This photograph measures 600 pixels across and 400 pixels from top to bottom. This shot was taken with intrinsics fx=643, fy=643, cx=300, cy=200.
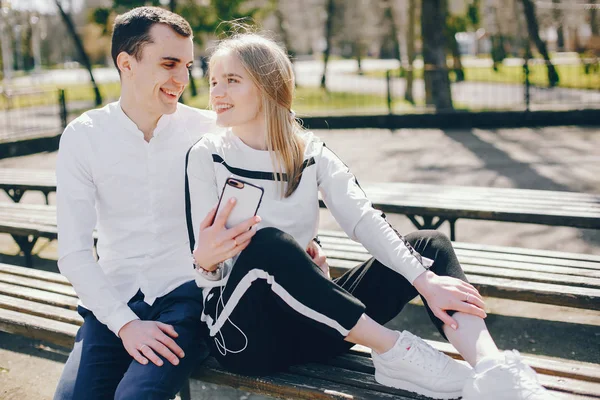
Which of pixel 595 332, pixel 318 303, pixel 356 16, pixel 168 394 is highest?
pixel 356 16

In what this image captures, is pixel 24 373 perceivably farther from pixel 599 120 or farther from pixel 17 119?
pixel 17 119

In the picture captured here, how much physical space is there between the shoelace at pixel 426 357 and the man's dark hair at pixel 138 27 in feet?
5.06

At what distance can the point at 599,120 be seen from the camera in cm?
1164

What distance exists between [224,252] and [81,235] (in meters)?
0.68

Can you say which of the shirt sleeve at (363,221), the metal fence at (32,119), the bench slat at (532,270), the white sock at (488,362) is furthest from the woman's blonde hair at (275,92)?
the metal fence at (32,119)

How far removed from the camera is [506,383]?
1.94 m

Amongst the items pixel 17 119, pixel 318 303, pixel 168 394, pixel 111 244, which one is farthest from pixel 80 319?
pixel 17 119

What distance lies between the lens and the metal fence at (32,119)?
1280 cm

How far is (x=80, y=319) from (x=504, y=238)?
3.86 meters

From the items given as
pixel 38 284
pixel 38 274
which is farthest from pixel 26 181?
pixel 38 284

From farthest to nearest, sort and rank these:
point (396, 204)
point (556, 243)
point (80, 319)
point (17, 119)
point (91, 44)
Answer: point (91, 44) → point (17, 119) → point (556, 243) → point (396, 204) → point (80, 319)

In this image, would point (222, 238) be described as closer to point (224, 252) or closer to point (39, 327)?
point (224, 252)

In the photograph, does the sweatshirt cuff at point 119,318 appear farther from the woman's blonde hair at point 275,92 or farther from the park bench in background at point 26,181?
the park bench in background at point 26,181

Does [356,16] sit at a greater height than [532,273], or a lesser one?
greater
